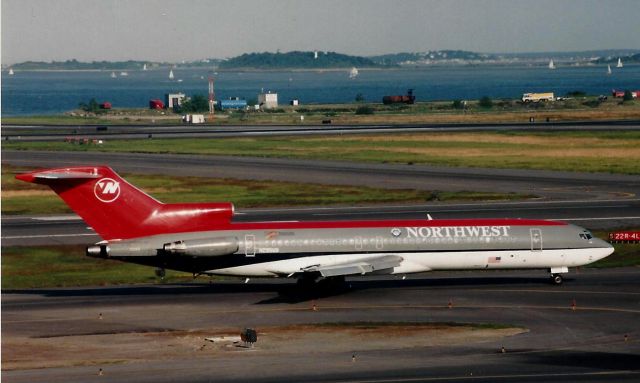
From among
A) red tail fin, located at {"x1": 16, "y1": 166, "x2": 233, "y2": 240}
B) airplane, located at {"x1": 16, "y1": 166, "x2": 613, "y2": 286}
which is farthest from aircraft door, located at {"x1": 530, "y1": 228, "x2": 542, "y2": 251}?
red tail fin, located at {"x1": 16, "y1": 166, "x2": 233, "y2": 240}

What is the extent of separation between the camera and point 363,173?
373 ft

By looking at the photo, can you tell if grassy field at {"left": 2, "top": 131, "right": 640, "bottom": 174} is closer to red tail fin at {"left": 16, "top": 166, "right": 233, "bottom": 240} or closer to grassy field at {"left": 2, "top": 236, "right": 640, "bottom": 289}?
grassy field at {"left": 2, "top": 236, "right": 640, "bottom": 289}

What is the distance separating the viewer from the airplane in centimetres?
5581

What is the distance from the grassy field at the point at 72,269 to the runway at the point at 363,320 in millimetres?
2128

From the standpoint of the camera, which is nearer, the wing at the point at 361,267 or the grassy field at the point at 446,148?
the wing at the point at 361,267

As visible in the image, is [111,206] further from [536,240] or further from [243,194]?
[243,194]

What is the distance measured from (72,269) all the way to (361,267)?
69.6 ft

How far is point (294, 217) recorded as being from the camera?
8606 cm

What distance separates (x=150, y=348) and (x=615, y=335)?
829 inches

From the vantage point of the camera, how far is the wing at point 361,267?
2212 inches

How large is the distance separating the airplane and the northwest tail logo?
0.17ft

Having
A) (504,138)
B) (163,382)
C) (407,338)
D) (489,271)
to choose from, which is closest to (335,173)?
(504,138)

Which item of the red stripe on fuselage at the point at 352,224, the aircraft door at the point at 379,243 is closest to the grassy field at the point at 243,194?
the red stripe on fuselage at the point at 352,224

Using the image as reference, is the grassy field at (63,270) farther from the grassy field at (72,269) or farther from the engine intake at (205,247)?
the engine intake at (205,247)
